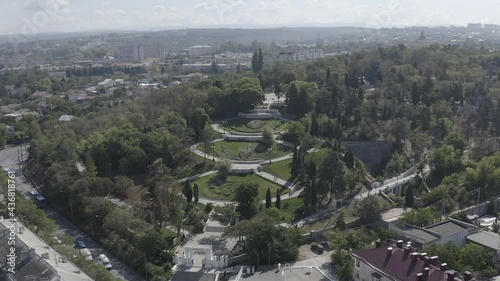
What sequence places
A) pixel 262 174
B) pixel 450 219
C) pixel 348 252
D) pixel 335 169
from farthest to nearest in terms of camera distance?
pixel 262 174, pixel 335 169, pixel 450 219, pixel 348 252

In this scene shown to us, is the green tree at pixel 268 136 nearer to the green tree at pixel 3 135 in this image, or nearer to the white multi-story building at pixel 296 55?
the green tree at pixel 3 135

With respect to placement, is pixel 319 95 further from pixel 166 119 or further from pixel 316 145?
pixel 166 119

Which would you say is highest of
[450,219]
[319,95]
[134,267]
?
[319,95]

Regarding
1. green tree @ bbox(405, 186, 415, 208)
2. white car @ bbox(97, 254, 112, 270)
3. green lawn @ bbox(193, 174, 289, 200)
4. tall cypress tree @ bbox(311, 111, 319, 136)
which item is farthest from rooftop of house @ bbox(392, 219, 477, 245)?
tall cypress tree @ bbox(311, 111, 319, 136)

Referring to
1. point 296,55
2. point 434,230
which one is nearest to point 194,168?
point 434,230

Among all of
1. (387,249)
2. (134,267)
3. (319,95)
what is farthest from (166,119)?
(387,249)

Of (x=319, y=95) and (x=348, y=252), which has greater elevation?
(x=319, y=95)

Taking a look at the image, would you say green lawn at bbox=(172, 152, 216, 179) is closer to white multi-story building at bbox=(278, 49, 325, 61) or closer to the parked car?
the parked car

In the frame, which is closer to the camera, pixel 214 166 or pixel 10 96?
pixel 214 166
